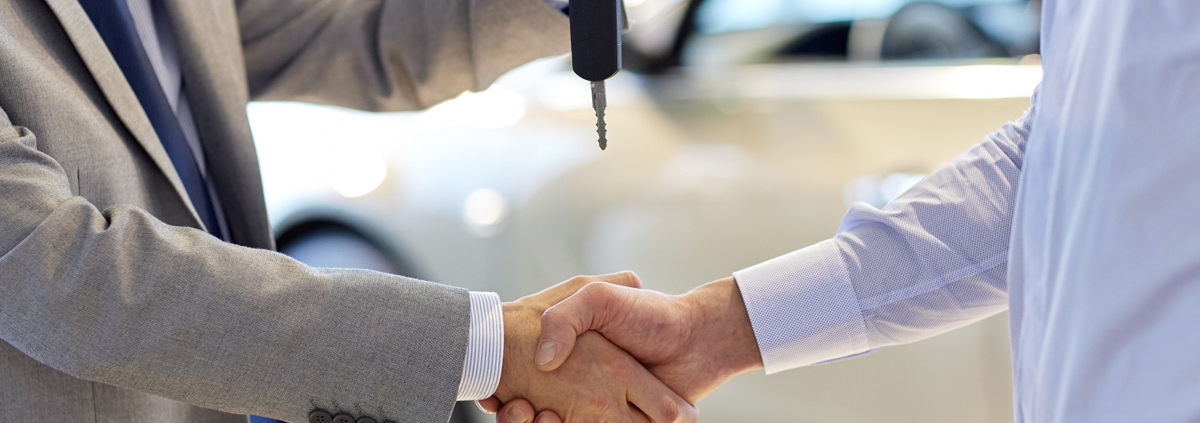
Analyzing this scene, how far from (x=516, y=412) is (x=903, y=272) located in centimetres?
61

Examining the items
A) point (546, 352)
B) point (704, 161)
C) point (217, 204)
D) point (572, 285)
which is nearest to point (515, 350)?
point (546, 352)


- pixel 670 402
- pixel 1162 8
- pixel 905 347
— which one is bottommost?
pixel 905 347

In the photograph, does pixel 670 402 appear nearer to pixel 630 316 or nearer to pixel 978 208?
pixel 630 316

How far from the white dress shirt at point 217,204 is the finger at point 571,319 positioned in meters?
0.10

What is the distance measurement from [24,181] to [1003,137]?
1.32 metres

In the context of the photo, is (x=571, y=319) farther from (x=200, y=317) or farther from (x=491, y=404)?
(x=200, y=317)

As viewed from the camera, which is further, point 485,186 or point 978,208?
point 485,186

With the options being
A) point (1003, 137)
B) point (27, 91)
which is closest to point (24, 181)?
point (27, 91)

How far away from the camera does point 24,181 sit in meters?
1.08

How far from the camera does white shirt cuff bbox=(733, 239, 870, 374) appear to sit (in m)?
1.48

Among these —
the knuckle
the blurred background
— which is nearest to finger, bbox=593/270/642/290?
the knuckle

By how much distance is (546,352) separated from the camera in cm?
138

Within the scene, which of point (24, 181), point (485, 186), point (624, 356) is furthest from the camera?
point (485, 186)

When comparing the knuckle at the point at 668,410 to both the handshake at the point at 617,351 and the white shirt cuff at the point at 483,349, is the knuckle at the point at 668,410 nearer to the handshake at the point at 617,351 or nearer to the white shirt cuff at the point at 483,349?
the handshake at the point at 617,351
